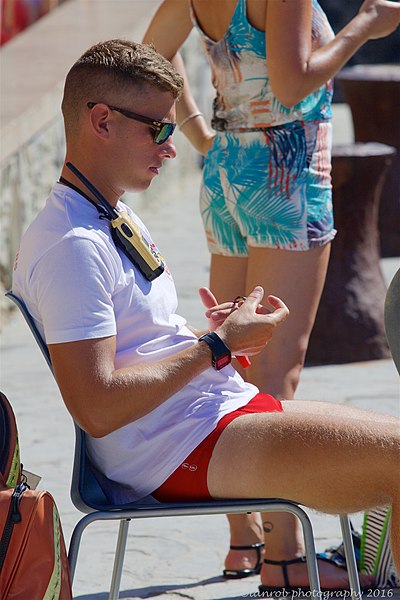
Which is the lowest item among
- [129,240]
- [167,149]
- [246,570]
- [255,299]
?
[246,570]

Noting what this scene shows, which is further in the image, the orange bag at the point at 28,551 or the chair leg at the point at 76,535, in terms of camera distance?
the chair leg at the point at 76,535

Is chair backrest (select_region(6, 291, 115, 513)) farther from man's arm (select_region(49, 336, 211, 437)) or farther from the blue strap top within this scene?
the blue strap top

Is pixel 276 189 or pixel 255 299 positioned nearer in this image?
pixel 255 299

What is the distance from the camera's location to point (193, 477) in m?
2.56

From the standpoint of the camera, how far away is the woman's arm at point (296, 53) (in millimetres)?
3201

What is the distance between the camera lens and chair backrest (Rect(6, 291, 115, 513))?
101 inches

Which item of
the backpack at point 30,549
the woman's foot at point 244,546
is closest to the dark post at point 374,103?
the woman's foot at point 244,546

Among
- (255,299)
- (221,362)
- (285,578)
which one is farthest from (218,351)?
(285,578)

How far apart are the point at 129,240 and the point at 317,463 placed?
60 centimetres

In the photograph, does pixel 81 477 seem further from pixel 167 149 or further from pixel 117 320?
pixel 167 149

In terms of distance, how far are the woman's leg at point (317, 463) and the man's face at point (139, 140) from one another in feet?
1.91

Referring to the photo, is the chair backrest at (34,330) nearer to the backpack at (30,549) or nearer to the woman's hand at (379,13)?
the backpack at (30,549)

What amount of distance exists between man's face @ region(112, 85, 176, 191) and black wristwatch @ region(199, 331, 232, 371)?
367mm

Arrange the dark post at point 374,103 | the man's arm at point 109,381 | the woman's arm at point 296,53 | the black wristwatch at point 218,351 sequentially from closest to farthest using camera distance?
the man's arm at point 109,381 → the black wristwatch at point 218,351 → the woman's arm at point 296,53 → the dark post at point 374,103
